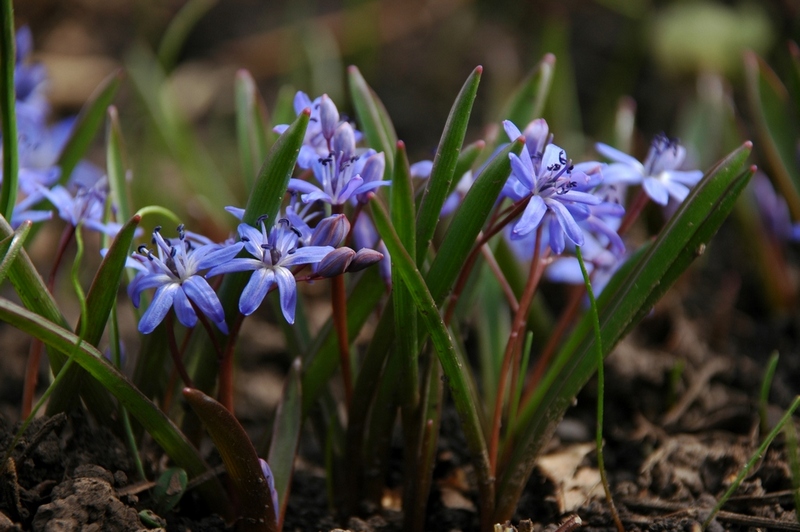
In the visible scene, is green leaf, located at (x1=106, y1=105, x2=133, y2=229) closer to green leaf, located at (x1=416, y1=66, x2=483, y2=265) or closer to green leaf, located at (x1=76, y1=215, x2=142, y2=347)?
green leaf, located at (x1=76, y1=215, x2=142, y2=347)

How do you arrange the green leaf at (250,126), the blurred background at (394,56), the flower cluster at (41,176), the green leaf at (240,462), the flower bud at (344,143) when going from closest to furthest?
the green leaf at (240,462) → the flower bud at (344,143) → the flower cluster at (41,176) → the green leaf at (250,126) → the blurred background at (394,56)

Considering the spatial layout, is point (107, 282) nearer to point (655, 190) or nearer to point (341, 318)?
point (341, 318)

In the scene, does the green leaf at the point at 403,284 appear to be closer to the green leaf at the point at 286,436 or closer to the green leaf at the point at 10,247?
the green leaf at the point at 286,436

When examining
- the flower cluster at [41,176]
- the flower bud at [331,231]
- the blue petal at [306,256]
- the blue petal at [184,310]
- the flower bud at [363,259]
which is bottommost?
the blue petal at [184,310]

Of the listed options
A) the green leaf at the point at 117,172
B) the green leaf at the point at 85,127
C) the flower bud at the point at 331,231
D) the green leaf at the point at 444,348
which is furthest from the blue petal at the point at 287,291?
the green leaf at the point at 85,127

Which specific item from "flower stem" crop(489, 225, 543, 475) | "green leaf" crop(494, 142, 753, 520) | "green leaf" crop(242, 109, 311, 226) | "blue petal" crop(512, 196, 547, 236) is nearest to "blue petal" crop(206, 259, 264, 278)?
"green leaf" crop(242, 109, 311, 226)
